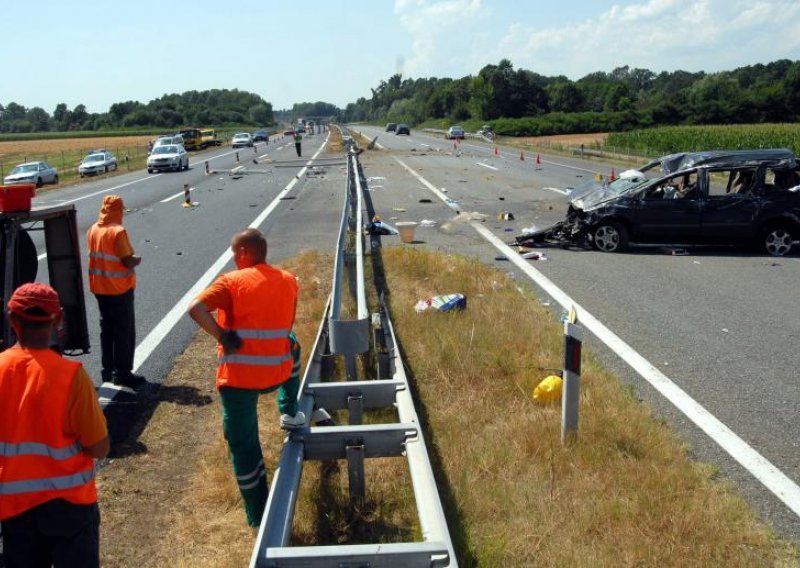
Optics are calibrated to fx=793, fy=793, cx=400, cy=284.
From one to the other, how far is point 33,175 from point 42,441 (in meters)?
35.0

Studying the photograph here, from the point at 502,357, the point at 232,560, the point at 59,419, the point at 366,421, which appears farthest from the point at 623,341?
the point at 59,419

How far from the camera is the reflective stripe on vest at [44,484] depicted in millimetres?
3266

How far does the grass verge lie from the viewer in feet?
14.0

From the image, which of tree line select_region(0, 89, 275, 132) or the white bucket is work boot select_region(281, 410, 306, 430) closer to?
the white bucket

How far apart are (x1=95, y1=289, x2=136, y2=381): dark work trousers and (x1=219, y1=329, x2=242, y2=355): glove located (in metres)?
3.09

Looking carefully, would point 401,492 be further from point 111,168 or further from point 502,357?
point 111,168

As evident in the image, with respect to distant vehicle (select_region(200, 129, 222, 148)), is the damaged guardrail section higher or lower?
lower

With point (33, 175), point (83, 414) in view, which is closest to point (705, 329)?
point (83, 414)

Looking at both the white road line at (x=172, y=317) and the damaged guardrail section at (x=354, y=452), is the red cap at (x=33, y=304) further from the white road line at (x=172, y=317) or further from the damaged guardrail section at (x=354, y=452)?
the white road line at (x=172, y=317)

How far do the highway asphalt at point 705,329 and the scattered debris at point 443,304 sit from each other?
1519 mm

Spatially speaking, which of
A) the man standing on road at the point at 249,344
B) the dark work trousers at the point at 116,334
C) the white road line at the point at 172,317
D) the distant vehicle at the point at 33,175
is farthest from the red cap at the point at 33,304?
the distant vehicle at the point at 33,175

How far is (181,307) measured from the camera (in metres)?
10.2

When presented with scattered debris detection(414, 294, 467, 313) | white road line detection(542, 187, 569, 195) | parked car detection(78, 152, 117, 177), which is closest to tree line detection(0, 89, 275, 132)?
parked car detection(78, 152, 117, 177)

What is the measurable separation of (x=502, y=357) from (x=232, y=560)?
3.59m
